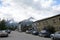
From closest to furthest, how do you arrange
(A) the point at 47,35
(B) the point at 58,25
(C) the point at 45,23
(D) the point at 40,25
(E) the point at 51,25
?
(A) the point at 47,35 < (B) the point at 58,25 < (E) the point at 51,25 < (C) the point at 45,23 < (D) the point at 40,25

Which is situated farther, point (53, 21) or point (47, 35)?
point (53, 21)

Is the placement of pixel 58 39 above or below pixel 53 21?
below

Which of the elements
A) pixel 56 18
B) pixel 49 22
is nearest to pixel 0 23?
pixel 49 22

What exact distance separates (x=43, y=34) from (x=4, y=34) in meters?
8.51

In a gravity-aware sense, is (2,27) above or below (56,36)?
above

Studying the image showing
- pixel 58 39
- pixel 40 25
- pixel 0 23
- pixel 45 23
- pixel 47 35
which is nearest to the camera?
pixel 58 39

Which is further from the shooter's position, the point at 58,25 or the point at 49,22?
the point at 49,22

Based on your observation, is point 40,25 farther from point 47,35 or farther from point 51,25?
point 47,35

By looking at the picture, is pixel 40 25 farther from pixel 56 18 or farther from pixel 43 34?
pixel 43 34

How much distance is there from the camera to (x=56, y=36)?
21219 millimetres

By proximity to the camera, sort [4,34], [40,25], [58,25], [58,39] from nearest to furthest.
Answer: [58,39] < [4,34] < [58,25] < [40,25]

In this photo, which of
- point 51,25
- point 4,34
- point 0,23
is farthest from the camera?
point 0,23

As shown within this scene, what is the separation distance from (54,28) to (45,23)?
745 centimetres

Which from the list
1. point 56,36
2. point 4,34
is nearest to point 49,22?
point 4,34
